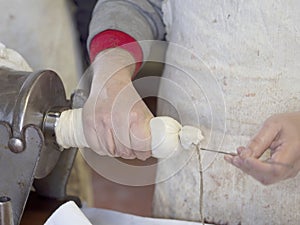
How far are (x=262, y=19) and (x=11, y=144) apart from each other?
299mm

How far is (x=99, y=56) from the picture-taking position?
72 cm

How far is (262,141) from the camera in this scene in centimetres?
53

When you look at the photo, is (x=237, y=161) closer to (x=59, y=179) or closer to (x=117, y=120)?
(x=117, y=120)

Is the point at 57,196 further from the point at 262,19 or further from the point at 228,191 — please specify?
the point at 262,19

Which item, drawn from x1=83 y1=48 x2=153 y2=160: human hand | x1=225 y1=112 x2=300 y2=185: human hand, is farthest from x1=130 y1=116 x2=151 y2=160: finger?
x1=225 y1=112 x2=300 y2=185: human hand

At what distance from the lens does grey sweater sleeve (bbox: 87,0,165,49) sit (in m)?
0.74

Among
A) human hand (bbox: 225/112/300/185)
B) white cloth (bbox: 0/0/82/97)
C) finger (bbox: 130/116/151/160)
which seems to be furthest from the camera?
white cloth (bbox: 0/0/82/97)

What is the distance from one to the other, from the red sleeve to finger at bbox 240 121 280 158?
0.77 feet

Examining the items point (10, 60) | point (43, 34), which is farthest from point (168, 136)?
point (43, 34)

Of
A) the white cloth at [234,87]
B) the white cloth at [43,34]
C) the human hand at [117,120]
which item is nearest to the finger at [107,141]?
the human hand at [117,120]

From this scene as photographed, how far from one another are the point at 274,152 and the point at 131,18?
0.98 ft

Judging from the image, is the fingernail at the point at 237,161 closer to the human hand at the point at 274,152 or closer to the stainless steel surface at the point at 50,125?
the human hand at the point at 274,152

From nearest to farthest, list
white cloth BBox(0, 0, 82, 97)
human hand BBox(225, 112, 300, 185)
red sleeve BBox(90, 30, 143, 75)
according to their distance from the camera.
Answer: human hand BBox(225, 112, 300, 185) → red sleeve BBox(90, 30, 143, 75) → white cloth BBox(0, 0, 82, 97)

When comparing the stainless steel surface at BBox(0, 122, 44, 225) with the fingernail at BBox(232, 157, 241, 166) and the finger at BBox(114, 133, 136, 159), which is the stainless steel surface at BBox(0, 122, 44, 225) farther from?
the fingernail at BBox(232, 157, 241, 166)
